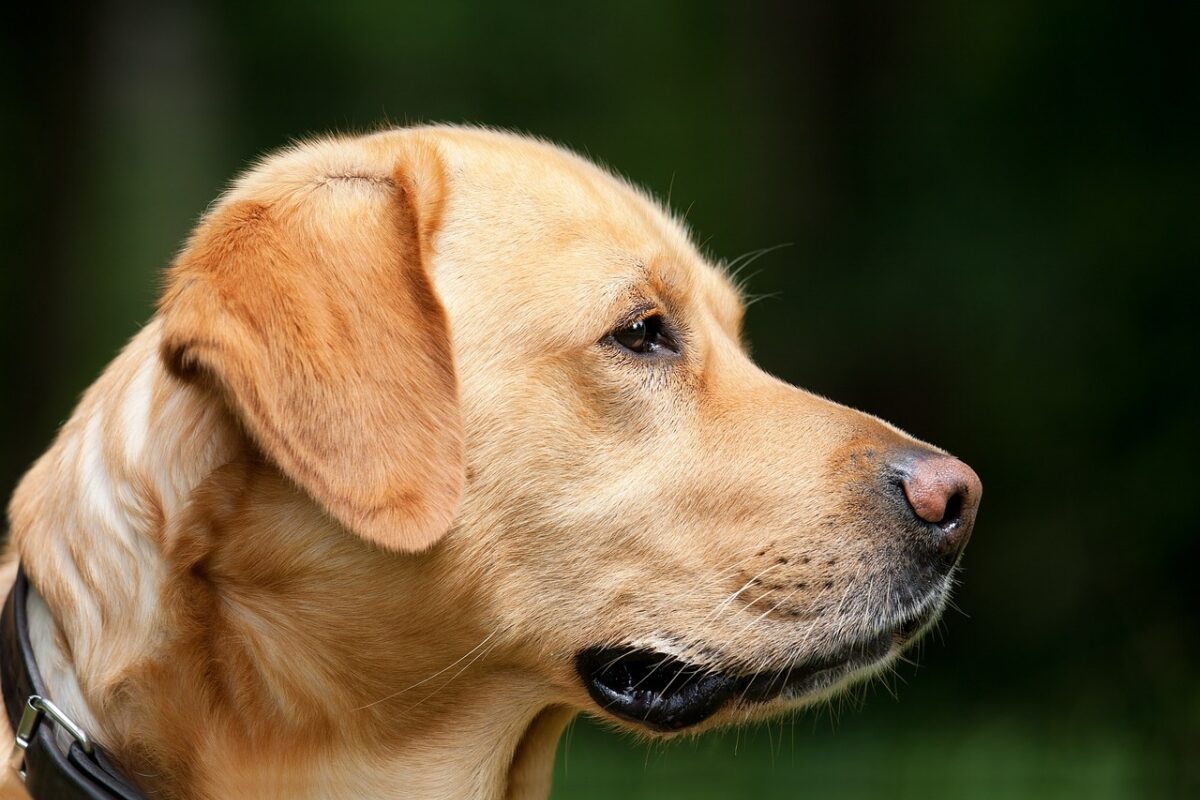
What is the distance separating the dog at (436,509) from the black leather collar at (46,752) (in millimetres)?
45

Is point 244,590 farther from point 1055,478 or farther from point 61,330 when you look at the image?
point 61,330

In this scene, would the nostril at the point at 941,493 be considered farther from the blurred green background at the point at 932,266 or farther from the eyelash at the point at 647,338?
the blurred green background at the point at 932,266

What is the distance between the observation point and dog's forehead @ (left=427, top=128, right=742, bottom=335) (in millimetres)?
2936

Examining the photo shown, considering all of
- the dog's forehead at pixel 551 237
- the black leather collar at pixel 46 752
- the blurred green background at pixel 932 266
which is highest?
the dog's forehead at pixel 551 237

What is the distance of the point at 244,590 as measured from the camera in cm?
269

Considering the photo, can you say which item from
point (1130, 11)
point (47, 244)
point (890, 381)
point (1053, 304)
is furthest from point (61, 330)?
point (1130, 11)

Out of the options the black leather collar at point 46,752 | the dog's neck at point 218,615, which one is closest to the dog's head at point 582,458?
the dog's neck at point 218,615

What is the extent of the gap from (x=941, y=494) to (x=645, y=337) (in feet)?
2.39

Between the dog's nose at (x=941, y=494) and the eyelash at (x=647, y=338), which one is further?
the eyelash at (x=647, y=338)

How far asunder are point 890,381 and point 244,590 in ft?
18.2

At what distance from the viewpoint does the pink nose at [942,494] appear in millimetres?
2877

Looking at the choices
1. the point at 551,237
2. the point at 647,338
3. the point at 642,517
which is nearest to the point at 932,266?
the point at 647,338

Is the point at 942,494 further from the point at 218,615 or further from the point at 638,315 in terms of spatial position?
the point at 218,615

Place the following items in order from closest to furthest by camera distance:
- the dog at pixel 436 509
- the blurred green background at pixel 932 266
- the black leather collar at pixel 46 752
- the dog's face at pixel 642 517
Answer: the black leather collar at pixel 46 752
the dog at pixel 436 509
the dog's face at pixel 642 517
the blurred green background at pixel 932 266
